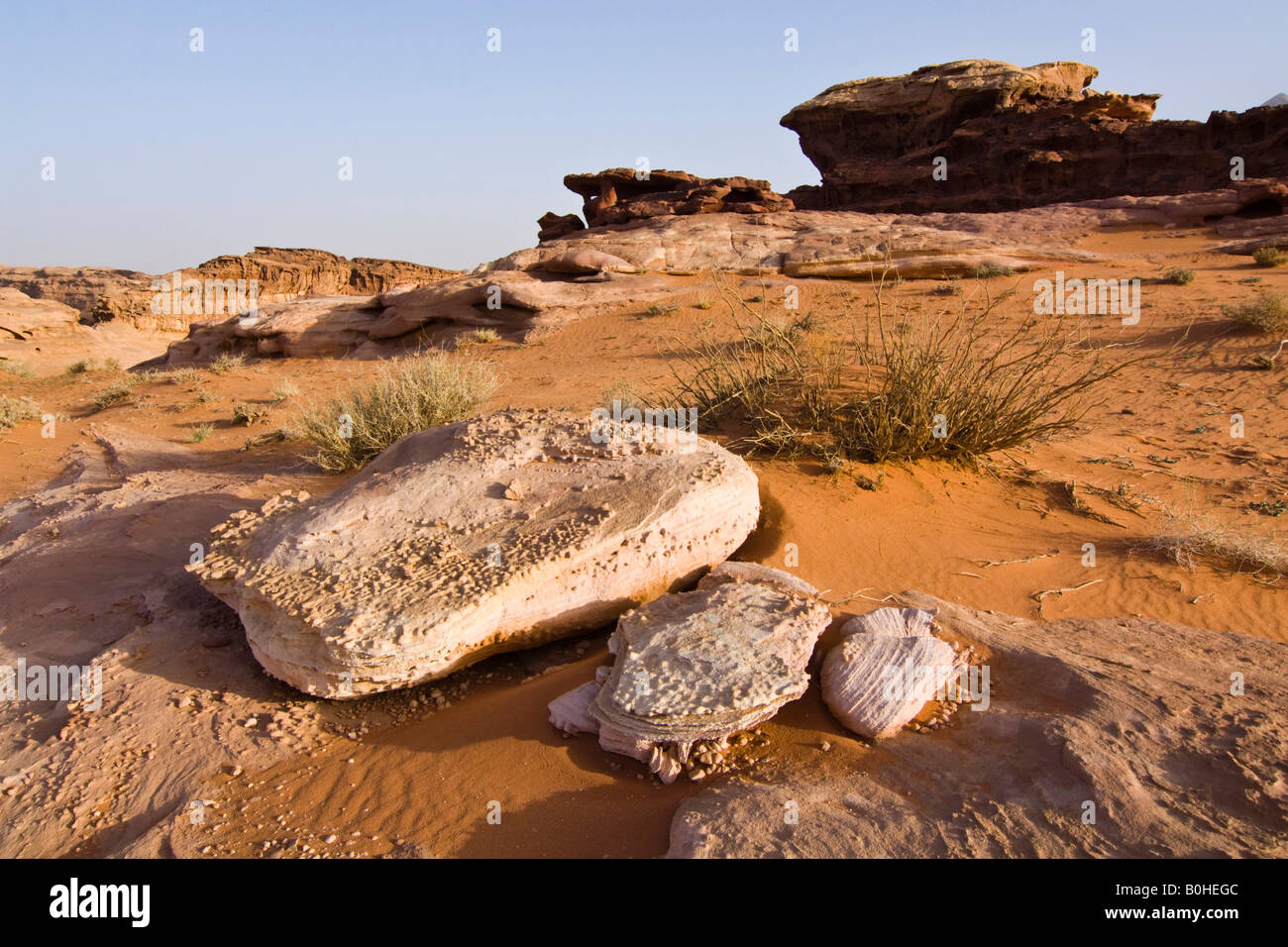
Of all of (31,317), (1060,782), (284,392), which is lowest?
(1060,782)

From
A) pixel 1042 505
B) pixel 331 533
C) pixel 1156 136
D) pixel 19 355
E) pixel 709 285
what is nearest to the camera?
pixel 331 533

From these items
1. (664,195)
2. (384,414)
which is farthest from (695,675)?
(664,195)

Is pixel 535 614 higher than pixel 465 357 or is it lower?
lower

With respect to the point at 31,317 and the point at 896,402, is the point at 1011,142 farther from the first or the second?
the point at 31,317

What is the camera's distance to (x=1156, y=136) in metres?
21.9

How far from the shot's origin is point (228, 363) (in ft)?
45.6

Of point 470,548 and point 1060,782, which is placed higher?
point 470,548

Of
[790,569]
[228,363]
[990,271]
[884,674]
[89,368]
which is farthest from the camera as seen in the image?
[89,368]

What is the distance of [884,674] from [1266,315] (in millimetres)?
8386

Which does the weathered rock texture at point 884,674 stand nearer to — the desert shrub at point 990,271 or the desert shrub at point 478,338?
the desert shrub at point 478,338

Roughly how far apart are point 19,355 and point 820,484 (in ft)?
78.2

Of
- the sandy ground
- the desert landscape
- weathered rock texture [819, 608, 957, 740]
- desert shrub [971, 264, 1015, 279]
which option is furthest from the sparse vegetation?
desert shrub [971, 264, 1015, 279]
